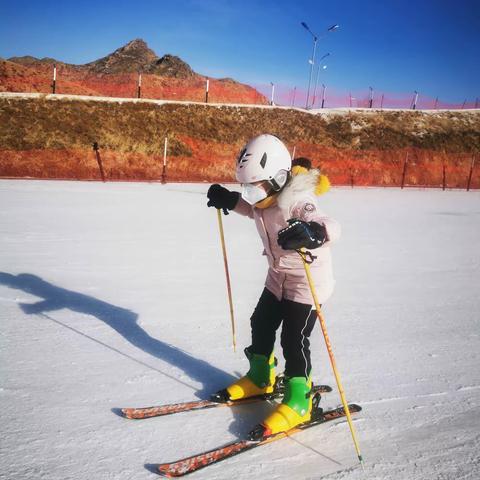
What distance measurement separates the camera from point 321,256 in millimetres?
2480

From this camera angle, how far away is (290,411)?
236cm

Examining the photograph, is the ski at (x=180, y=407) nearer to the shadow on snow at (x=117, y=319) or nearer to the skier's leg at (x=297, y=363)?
the shadow on snow at (x=117, y=319)

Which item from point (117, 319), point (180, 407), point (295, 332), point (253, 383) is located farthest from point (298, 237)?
point (117, 319)

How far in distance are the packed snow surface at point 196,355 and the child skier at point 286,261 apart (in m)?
0.19

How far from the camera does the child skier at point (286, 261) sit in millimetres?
2316

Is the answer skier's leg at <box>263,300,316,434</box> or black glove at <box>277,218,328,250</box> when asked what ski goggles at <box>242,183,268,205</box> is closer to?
black glove at <box>277,218,328,250</box>

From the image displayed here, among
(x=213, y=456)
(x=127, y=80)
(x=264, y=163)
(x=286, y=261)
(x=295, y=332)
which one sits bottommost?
(x=213, y=456)

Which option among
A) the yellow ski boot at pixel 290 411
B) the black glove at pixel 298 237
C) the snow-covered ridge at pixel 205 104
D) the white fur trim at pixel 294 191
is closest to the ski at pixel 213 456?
the yellow ski boot at pixel 290 411

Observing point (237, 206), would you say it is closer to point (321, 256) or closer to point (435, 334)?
point (321, 256)

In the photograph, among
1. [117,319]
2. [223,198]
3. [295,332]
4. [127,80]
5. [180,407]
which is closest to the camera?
[295,332]

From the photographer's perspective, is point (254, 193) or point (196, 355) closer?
point (254, 193)

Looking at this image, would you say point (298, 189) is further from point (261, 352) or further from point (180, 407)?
point (180, 407)

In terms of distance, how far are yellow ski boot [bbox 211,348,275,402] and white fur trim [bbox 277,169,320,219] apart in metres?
0.97

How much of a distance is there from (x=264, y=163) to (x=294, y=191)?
224 mm
